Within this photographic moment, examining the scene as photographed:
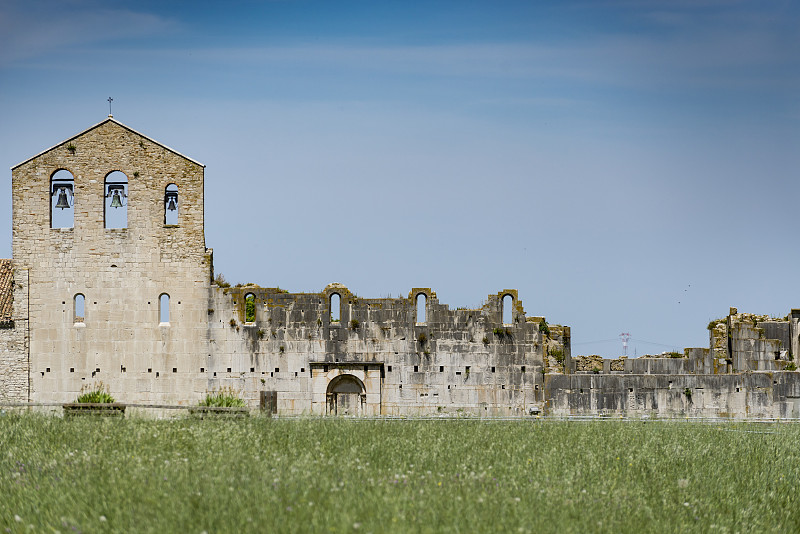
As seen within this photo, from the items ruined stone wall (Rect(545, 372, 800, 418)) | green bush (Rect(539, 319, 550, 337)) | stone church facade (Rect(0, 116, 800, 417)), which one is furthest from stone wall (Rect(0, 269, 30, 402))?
ruined stone wall (Rect(545, 372, 800, 418))

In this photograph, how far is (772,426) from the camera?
31188 mm

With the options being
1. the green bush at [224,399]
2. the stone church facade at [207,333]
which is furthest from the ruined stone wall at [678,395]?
the green bush at [224,399]

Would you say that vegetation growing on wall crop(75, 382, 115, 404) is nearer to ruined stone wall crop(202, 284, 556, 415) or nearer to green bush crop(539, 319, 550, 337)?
ruined stone wall crop(202, 284, 556, 415)

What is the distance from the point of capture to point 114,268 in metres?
38.2

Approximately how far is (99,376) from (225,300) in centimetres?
484

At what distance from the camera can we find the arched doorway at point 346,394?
37875 mm

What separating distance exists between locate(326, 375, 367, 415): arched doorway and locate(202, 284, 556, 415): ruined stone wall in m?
0.22

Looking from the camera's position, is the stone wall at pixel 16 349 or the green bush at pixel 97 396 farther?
the stone wall at pixel 16 349

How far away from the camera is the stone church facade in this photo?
37.7 meters

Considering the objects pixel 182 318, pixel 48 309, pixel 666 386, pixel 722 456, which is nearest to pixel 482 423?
pixel 722 456

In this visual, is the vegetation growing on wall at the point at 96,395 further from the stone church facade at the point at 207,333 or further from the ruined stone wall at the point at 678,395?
the ruined stone wall at the point at 678,395

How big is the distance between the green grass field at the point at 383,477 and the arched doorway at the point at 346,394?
10.3m

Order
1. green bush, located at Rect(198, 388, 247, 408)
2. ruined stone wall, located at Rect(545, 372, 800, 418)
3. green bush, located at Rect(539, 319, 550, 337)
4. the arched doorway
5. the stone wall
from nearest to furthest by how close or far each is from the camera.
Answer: green bush, located at Rect(198, 388, 247, 408), ruined stone wall, located at Rect(545, 372, 800, 418), the stone wall, the arched doorway, green bush, located at Rect(539, 319, 550, 337)

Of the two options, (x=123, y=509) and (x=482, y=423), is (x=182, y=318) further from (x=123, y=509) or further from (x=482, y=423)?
(x=123, y=509)
